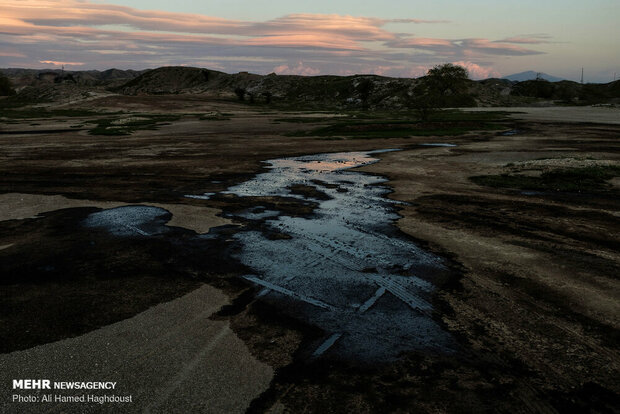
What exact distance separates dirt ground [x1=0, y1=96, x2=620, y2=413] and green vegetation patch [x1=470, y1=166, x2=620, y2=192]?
79cm

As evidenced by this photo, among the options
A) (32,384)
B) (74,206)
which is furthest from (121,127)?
(32,384)

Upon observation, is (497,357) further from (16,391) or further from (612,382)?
(16,391)

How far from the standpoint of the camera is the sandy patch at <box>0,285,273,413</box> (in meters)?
5.15

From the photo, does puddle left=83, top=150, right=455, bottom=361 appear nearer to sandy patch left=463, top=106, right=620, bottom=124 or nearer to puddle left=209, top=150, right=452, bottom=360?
puddle left=209, top=150, right=452, bottom=360

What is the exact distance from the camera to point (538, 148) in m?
30.6

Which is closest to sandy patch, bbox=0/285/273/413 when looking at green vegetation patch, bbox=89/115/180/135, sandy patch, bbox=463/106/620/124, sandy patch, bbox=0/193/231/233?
sandy patch, bbox=0/193/231/233

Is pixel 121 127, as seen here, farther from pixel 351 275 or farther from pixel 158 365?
pixel 158 365

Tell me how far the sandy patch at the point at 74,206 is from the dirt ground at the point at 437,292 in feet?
0.29

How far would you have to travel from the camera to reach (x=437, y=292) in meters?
8.11

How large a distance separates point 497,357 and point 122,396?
498 cm

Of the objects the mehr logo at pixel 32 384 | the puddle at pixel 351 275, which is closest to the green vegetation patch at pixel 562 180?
the puddle at pixel 351 275

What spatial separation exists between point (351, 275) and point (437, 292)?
5.82 ft

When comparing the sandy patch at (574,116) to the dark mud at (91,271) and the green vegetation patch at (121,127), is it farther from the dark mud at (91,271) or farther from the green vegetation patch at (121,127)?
the dark mud at (91,271)

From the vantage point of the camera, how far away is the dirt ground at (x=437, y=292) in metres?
5.34
